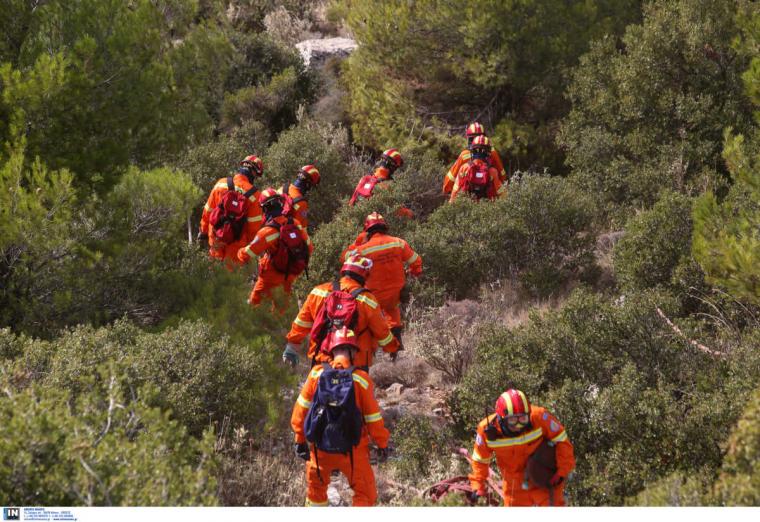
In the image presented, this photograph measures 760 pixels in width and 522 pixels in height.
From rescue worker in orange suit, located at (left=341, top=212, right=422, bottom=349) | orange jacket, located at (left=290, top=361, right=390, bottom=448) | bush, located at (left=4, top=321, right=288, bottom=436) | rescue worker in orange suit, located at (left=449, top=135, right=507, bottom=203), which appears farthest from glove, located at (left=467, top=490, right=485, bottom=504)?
rescue worker in orange suit, located at (left=449, top=135, right=507, bottom=203)

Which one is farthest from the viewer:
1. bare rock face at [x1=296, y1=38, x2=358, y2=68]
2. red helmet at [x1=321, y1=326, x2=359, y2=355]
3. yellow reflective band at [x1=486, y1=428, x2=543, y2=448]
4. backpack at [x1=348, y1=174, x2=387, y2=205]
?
bare rock face at [x1=296, y1=38, x2=358, y2=68]

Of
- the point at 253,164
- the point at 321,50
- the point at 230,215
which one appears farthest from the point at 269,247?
the point at 321,50

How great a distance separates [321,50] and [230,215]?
11199 mm

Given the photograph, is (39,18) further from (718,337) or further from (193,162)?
(718,337)

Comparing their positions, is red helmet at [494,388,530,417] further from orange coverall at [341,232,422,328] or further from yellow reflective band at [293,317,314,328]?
orange coverall at [341,232,422,328]

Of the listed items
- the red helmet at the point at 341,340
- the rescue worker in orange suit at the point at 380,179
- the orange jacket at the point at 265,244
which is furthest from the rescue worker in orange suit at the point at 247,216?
the red helmet at the point at 341,340

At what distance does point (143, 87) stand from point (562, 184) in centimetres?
528

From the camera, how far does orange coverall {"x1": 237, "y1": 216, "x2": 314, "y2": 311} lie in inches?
Answer: 340

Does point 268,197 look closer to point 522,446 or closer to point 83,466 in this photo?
point 522,446

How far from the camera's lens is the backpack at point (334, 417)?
5.31m

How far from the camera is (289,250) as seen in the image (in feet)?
28.9

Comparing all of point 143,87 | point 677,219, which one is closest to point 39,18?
point 143,87

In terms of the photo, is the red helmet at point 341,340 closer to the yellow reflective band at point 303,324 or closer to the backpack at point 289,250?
the yellow reflective band at point 303,324

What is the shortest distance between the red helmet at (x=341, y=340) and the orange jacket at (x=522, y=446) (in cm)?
123
